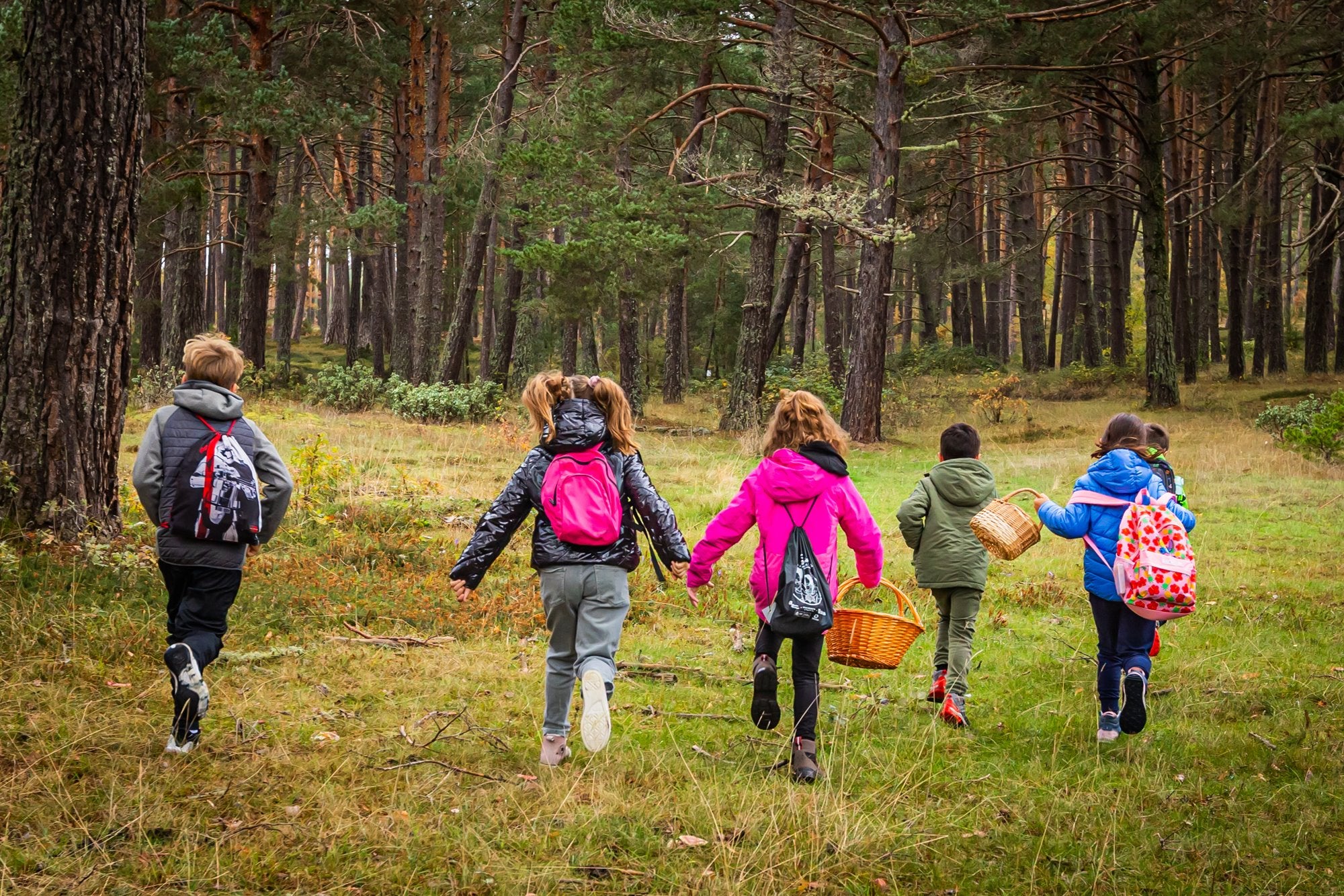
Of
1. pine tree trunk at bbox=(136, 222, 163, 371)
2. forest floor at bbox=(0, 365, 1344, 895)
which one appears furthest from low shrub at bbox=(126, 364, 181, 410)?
forest floor at bbox=(0, 365, 1344, 895)

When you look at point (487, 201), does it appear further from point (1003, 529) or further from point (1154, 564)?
point (1154, 564)

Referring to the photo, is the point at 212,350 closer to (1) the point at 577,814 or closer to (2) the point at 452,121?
(1) the point at 577,814

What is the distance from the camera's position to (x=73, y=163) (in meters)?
6.62

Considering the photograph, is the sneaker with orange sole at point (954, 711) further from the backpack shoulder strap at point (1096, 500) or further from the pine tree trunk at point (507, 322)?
the pine tree trunk at point (507, 322)

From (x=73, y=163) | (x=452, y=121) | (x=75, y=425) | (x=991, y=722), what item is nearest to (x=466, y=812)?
(x=991, y=722)

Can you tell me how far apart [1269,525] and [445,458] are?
33.3ft

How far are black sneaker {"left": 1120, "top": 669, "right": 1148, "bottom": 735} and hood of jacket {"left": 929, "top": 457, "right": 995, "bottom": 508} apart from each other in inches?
48.1

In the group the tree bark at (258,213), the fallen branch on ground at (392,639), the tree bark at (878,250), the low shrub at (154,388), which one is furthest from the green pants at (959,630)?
the tree bark at (258,213)

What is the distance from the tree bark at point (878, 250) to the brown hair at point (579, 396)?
14.9 meters

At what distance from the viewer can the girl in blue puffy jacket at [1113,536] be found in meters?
5.41

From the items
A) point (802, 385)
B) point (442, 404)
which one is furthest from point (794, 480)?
point (802, 385)

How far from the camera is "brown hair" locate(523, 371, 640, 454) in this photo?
4.66 meters

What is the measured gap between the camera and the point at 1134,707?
17.1ft

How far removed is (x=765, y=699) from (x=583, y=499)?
124 cm
